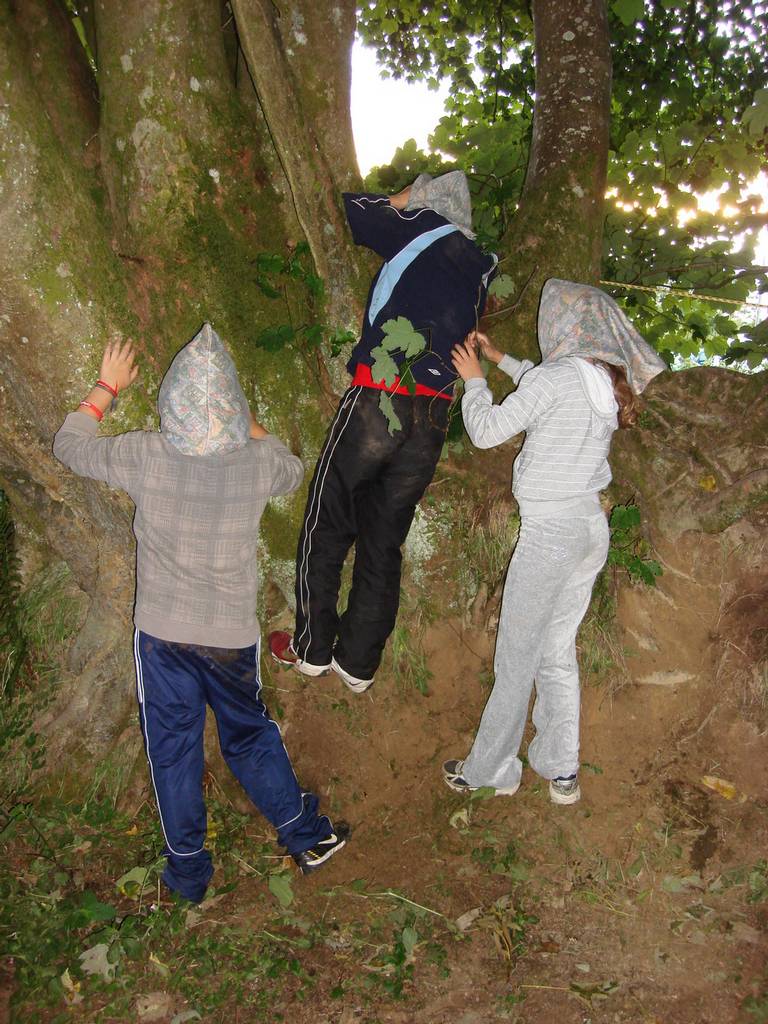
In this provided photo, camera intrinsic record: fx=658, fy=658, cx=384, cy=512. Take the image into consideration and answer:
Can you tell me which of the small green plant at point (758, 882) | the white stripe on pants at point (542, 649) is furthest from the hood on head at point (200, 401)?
the small green plant at point (758, 882)

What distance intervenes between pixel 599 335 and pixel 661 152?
324cm

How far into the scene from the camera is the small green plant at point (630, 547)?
3508mm

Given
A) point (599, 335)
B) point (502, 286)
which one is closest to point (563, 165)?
point (502, 286)

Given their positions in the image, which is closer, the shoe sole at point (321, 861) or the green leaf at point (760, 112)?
the green leaf at point (760, 112)

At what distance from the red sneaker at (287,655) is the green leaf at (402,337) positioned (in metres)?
1.53

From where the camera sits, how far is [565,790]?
3.19m

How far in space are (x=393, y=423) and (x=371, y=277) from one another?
2.80 feet

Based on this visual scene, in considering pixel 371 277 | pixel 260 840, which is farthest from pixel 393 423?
pixel 260 840

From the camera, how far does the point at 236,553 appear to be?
2766 millimetres

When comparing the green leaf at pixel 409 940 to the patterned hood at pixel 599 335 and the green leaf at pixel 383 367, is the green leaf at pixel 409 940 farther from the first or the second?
the patterned hood at pixel 599 335

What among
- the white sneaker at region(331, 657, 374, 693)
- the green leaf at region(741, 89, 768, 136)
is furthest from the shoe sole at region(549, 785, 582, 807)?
the green leaf at region(741, 89, 768, 136)

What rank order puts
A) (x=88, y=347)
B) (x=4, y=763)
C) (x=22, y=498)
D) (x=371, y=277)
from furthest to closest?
(x=22, y=498)
(x=4, y=763)
(x=371, y=277)
(x=88, y=347)

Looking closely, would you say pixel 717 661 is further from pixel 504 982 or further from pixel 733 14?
pixel 733 14

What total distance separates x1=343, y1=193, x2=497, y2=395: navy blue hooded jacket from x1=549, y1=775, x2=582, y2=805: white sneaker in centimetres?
196
